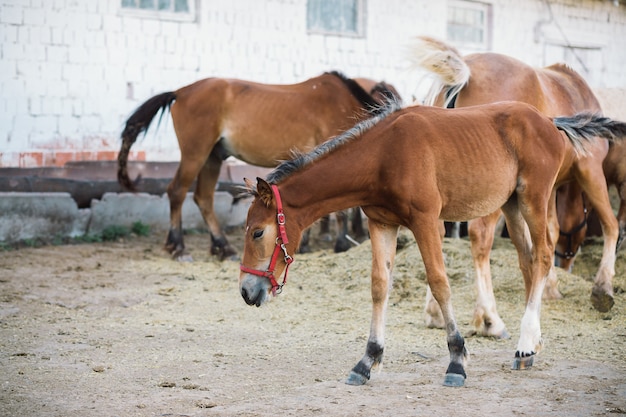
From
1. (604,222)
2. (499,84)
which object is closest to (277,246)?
(499,84)

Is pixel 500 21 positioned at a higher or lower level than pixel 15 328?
higher

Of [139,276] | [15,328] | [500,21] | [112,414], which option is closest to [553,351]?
[112,414]

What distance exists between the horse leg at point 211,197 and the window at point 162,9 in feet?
7.92

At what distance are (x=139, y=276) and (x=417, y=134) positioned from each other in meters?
4.58

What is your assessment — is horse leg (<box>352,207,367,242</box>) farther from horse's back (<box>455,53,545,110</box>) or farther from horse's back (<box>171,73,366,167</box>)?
horse's back (<box>455,53,545,110</box>)

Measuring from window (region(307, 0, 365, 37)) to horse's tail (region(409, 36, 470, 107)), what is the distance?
20.5 ft

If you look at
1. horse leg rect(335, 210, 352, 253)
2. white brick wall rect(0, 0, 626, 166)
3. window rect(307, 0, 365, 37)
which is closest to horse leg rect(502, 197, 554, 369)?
horse leg rect(335, 210, 352, 253)

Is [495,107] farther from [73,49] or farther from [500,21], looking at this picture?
[500,21]

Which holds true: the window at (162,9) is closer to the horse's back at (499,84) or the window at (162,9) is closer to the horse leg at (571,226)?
the horse's back at (499,84)

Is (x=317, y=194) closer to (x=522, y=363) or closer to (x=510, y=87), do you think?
Answer: (x=522, y=363)

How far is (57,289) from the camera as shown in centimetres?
798

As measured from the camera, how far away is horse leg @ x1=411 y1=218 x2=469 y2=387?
501 cm

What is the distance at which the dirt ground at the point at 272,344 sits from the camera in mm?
4664

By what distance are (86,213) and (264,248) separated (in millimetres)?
6250
